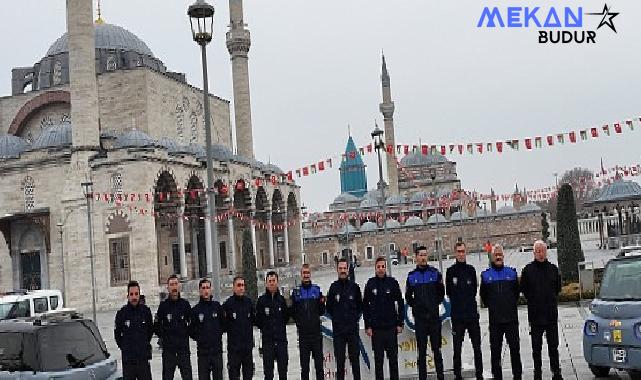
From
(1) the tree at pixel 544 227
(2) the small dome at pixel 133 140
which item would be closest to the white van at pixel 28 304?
(2) the small dome at pixel 133 140

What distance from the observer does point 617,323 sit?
7.76 meters

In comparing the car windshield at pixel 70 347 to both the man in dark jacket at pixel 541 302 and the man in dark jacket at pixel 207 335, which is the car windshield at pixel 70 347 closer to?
the man in dark jacket at pixel 207 335

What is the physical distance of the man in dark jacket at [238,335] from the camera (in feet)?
28.9

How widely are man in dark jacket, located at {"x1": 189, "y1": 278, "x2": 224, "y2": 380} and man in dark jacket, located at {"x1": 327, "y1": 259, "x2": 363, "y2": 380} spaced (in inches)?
55.9

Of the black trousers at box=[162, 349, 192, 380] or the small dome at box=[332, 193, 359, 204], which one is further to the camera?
the small dome at box=[332, 193, 359, 204]

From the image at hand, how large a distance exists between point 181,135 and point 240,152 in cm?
401

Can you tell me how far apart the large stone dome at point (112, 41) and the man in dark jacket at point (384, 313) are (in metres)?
44.5

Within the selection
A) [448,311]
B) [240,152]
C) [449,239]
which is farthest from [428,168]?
[448,311]

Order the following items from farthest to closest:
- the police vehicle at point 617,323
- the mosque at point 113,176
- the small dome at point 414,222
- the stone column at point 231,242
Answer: the small dome at point 414,222 < the stone column at point 231,242 < the mosque at point 113,176 < the police vehicle at point 617,323

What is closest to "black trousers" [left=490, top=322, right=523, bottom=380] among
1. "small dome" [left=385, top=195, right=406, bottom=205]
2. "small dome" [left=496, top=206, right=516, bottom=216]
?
"small dome" [left=496, top=206, right=516, bottom=216]

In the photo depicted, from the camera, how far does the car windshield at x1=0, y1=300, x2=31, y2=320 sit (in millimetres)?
16884

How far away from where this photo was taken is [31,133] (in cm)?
4569

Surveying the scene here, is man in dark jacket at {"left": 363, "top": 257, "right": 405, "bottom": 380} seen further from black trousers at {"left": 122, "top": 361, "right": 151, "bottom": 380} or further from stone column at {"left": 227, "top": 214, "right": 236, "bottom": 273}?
stone column at {"left": 227, "top": 214, "right": 236, "bottom": 273}

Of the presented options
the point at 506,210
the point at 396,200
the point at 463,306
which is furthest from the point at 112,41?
the point at 463,306
